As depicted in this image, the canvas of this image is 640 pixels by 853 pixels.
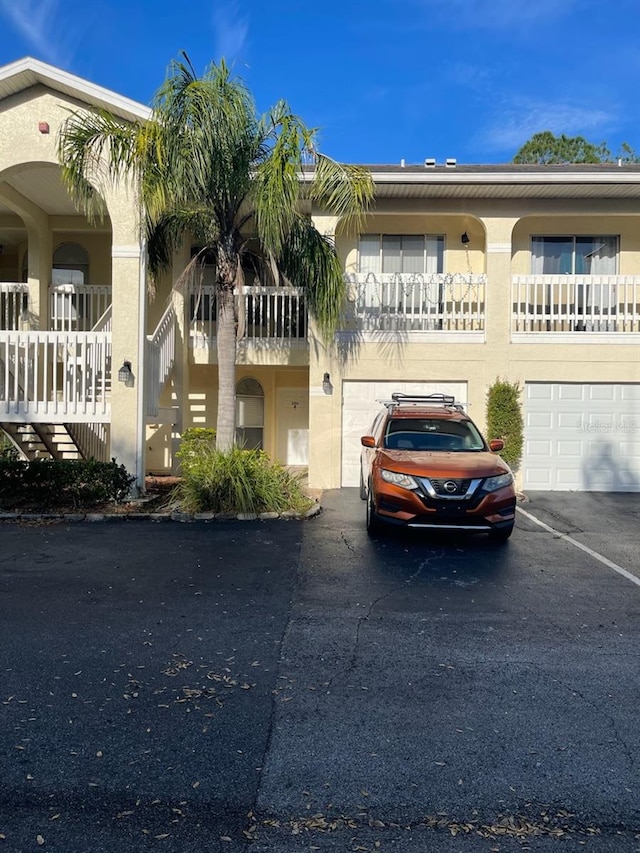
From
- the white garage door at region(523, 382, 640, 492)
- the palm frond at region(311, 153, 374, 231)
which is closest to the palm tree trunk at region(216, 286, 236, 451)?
the palm frond at region(311, 153, 374, 231)

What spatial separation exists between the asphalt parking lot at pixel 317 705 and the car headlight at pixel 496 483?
3.23 feet

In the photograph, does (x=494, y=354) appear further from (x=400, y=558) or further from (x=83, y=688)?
(x=83, y=688)

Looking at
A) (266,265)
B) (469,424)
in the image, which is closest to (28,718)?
(469,424)

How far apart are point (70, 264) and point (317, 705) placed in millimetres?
14410

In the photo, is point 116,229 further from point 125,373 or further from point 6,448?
point 6,448

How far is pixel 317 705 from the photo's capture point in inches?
151

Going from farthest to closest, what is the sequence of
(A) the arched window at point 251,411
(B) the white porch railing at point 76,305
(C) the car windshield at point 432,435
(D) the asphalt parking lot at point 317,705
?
(A) the arched window at point 251,411, (B) the white porch railing at point 76,305, (C) the car windshield at point 432,435, (D) the asphalt parking lot at point 317,705

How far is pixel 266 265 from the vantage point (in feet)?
37.5

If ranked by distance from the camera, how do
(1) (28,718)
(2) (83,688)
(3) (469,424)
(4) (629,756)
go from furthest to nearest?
(3) (469,424) < (2) (83,688) < (1) (28,718) < (4) (629,756)

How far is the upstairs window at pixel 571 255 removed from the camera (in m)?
14.5

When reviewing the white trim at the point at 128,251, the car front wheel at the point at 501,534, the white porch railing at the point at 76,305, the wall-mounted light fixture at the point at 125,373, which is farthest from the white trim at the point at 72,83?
the car front wheel at the point at 501,534

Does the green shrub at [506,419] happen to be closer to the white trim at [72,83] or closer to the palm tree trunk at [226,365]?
the palm tree trunk at [226,365]

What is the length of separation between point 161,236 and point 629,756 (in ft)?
34.2

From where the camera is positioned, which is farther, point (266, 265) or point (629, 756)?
point (266, 265)
